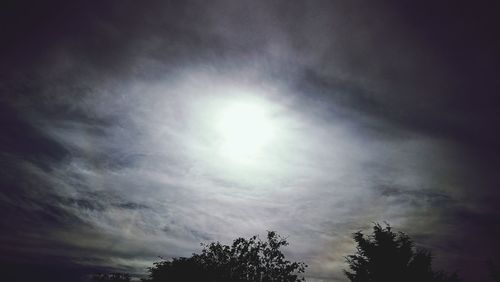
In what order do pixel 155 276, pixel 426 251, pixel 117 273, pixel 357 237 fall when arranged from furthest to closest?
pixel 117 273, pixel 155 276, pixel 357 237, pixel 426 251

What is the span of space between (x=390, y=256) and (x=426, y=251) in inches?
100

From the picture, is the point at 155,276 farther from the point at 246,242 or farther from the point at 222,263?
the point at 246,242

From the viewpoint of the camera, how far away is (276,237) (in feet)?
151

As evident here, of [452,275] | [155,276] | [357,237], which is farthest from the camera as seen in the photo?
[155,276]

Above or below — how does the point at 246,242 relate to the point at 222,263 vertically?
above

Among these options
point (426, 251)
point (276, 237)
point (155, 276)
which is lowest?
point (155, 276)

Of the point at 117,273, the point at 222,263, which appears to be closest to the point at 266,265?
the point at 222,263

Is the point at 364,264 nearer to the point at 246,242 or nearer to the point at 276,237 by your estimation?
the point at 276,237

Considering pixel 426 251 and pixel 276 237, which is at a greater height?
pixel 276 237

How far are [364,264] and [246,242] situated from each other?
25.6 meters

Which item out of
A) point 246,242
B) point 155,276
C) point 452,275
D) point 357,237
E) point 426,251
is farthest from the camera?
point 246,242

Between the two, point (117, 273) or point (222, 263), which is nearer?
point (222, 263)

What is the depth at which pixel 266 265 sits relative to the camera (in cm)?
4547

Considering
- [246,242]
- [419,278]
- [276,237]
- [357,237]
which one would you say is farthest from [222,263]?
[419,278]
